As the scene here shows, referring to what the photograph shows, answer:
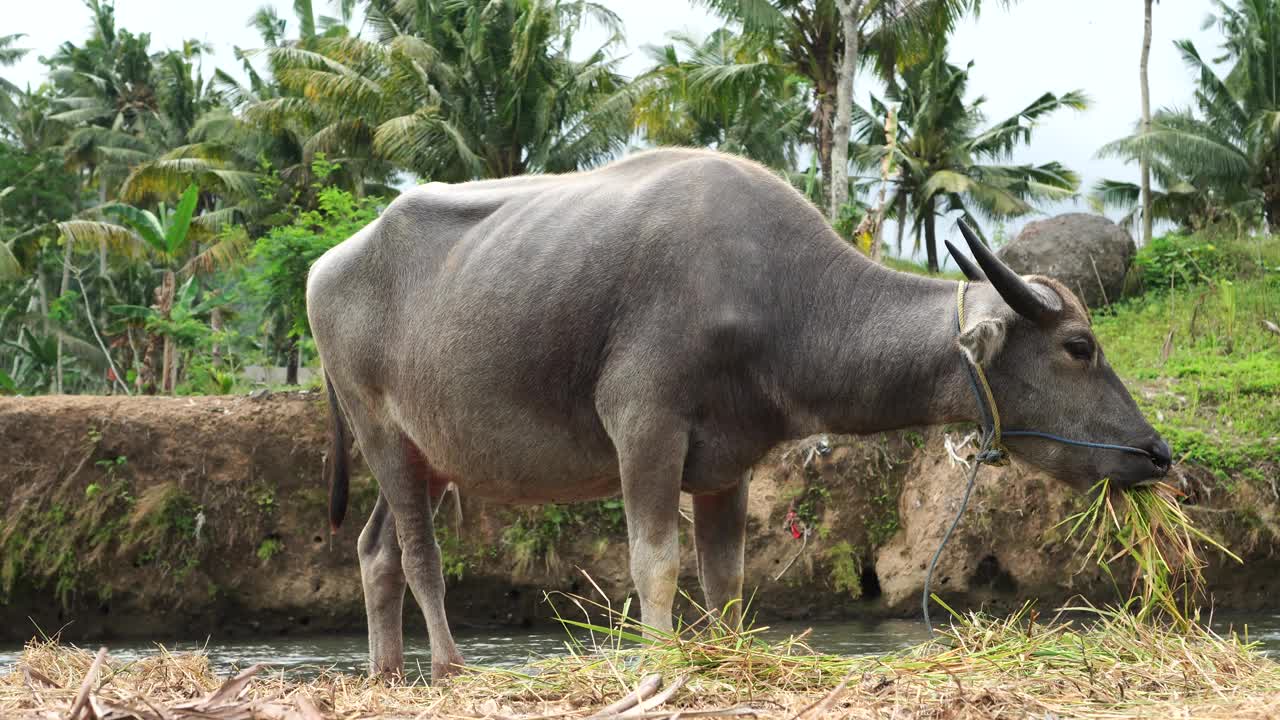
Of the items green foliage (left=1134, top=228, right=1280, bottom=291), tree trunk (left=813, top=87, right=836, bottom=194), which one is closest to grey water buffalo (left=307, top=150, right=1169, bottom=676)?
green foliage (left=1134, top=228, right=1280, bottom=291)

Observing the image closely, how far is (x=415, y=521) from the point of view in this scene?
17.0ft

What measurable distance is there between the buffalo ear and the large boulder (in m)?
16.6

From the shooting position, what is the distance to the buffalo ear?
13.0 feet

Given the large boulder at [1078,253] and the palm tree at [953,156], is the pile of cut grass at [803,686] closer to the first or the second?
the large boulder at [1078,253]

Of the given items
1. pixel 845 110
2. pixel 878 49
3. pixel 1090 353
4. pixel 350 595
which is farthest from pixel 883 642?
pixel 878 49

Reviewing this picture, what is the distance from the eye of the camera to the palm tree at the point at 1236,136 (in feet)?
105

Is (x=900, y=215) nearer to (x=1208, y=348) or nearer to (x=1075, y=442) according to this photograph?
(x=1208, y=348)

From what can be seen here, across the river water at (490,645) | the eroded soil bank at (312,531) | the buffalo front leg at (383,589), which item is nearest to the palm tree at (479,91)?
the eroded soil bank at (312,531)

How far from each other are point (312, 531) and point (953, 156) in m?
28.3

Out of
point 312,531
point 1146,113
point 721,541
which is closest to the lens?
point 721,541

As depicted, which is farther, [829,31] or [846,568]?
[829,31]

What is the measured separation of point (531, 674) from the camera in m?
3.26

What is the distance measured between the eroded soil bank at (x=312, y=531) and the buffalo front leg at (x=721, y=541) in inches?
258

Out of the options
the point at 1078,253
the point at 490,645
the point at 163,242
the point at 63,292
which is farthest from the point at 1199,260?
the point at 63,292
